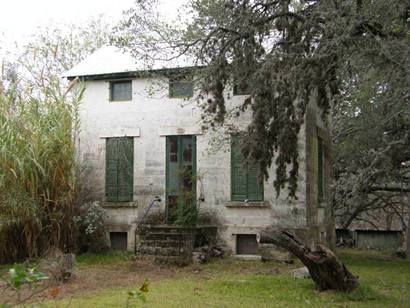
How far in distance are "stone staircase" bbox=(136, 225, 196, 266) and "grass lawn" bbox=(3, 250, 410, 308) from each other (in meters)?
0.54

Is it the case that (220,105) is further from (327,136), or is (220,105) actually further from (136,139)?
(327,136)

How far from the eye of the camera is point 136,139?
670 inches

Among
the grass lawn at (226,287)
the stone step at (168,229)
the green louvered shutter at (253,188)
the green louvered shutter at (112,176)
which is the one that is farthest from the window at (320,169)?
the green louvered shutter at (112,176)

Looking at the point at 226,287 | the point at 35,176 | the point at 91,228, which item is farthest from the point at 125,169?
the point at 226,287

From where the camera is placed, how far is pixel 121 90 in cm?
1744

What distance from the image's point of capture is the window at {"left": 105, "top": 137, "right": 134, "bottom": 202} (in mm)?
16938

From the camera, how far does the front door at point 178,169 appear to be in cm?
1627

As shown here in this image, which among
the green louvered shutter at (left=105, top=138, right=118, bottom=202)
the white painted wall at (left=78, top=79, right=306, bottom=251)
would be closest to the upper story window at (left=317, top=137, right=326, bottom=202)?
the white painted wall at (left=78, top=79, right=306, bottom=251)

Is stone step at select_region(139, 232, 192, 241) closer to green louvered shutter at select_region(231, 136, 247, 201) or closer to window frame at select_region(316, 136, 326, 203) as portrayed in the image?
green louvered shutter at select_region(231, 136, 247, 201)

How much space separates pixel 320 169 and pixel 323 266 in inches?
349

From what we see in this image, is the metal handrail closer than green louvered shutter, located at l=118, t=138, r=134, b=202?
Yes

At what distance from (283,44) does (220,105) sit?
166 centimetres

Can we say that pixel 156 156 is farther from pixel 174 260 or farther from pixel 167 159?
pixel 174 260

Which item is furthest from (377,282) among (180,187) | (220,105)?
(180,187)
